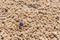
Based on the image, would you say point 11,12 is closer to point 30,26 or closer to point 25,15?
point 25,15

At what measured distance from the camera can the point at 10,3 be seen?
80.1 inches

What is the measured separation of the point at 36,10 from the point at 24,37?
1.58 ft

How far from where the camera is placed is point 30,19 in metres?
1.82

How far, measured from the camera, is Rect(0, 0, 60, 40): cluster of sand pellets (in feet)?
5.36

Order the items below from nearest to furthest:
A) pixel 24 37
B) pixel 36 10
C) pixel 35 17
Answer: pixel 24 37, pixel 35 17, pixel 36 10

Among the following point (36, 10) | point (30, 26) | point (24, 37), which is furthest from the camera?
point (36, 10)

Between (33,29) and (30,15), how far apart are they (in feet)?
0.77

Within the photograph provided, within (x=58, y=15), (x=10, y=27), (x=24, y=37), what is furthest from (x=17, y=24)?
(x=58, y=15)

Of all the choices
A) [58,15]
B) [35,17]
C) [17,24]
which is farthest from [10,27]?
[58,15]

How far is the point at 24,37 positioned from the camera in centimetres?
160

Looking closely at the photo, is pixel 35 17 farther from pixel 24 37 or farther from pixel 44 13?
pixel 24 37

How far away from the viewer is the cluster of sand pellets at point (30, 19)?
163 cm

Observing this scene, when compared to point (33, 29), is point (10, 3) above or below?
above

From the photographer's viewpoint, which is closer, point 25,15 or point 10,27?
point 10,27
